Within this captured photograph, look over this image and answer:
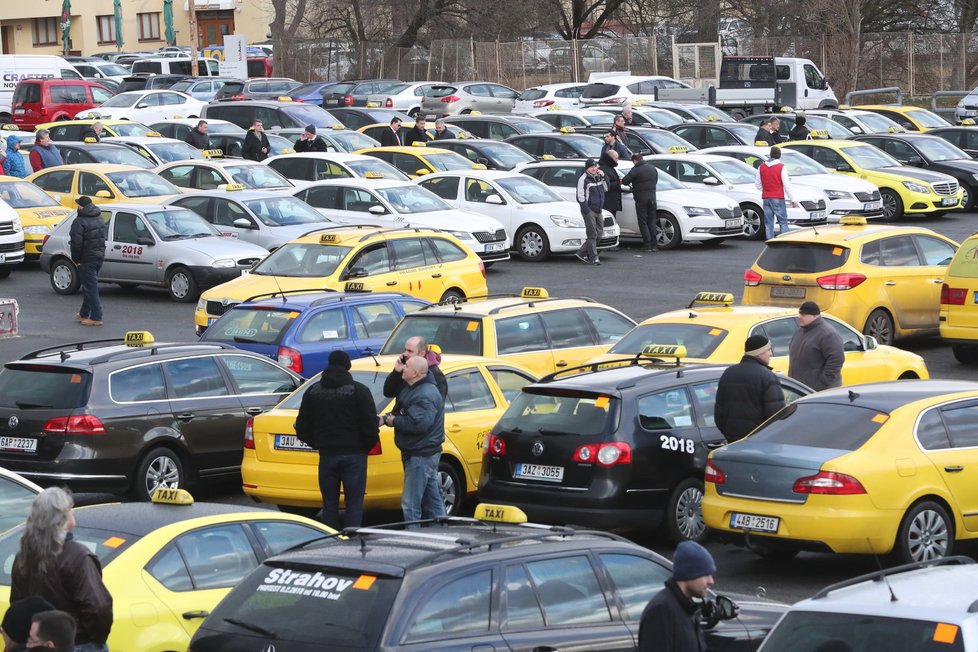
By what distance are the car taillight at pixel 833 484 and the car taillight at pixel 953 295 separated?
8.29 meters

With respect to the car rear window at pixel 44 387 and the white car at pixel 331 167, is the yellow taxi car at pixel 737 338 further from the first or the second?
the white car at pixel 331 167

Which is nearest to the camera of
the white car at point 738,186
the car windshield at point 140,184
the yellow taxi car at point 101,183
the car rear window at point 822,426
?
the car rear window at point 822,426

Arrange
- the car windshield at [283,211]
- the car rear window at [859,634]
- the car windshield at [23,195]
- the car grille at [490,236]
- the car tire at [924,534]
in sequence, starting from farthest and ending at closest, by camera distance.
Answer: the car windshield at [23,195], the car grille at [490,236], the car windshield at [283,211], the car tire at [924,534], the car rear window at [859,634]

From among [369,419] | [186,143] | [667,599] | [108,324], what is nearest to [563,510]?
[369,419]

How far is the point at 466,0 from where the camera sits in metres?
59.3

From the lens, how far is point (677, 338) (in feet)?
49.7

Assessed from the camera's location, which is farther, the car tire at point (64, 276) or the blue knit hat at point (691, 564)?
the car tire at point (64, 276)

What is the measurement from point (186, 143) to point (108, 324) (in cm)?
1257

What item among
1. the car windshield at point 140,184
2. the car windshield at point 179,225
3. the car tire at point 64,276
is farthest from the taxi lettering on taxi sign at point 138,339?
the car windshield at point 140,184

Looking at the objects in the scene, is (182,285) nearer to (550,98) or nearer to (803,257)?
(803,257)

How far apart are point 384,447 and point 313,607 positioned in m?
5.95

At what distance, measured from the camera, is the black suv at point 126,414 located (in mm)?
13461

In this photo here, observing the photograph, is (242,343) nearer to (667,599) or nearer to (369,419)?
(369,419)

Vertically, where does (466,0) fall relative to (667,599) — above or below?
above
